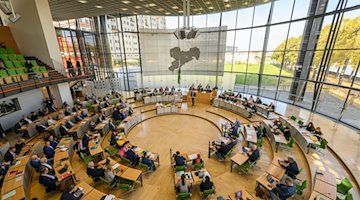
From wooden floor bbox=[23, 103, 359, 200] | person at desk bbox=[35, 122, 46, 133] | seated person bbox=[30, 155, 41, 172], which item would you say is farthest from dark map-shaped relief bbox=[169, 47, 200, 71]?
seated person bbox=[30, 155, 41, 172]

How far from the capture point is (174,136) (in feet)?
33.2

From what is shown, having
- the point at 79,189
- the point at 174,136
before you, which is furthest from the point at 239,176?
the point at 79,189

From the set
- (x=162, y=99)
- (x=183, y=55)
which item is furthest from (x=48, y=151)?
(x=183, y=55)

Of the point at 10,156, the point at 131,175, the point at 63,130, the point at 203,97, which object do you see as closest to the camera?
the point at 131,175

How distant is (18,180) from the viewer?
5.36 m

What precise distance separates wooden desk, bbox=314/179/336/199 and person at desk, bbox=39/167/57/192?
28.2ft

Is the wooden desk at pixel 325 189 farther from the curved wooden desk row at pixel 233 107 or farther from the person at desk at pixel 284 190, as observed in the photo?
the curved wooden desk row at pixel 233 107

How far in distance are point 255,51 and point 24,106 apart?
18.4 meters

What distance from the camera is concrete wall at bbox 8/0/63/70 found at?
32.9ft

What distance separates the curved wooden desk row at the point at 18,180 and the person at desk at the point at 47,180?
0.49 m

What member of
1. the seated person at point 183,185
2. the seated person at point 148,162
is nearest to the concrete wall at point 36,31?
the seated person at point 148,162

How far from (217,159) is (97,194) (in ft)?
17.1

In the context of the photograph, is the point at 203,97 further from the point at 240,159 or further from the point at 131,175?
the point at 131,175

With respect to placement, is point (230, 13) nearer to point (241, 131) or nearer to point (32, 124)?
point (241, 131)
